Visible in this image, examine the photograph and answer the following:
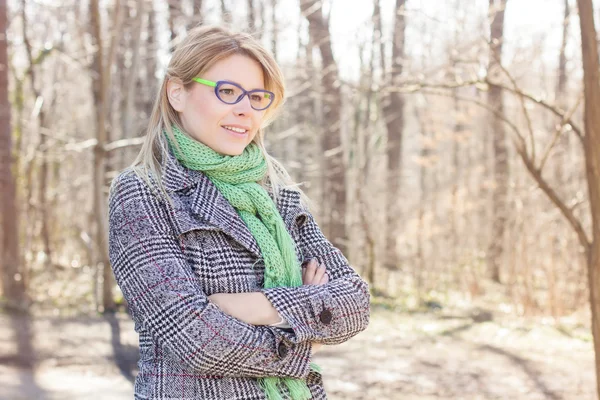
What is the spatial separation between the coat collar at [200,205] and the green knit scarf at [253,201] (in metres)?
0.02

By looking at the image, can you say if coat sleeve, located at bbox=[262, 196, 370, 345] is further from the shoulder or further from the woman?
the shoulder

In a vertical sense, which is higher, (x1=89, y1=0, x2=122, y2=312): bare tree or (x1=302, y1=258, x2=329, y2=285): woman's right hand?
(x1=89, y1=0, x2=122, y2=312): bare tree

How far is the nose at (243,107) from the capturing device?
2.00m

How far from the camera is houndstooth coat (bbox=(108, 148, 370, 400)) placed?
5.85 ft

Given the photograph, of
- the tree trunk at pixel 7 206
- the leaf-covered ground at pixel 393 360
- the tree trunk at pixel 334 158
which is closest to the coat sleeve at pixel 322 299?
the leaf-covered ground at pixel 393 360

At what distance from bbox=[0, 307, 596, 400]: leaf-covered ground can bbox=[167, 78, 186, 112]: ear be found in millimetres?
3799

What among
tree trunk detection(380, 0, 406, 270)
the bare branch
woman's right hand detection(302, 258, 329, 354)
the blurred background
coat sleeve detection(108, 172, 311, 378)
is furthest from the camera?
tree trunk detection(380, 0, 406, 270)

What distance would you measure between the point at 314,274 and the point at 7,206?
9.21 meters

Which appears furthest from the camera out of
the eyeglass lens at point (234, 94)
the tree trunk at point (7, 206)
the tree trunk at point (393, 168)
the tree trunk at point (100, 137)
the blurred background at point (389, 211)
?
the tree trunk at point (393, 168)

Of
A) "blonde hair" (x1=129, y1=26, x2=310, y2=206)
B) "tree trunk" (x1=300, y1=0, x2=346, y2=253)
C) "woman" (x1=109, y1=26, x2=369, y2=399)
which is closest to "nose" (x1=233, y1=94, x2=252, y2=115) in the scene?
"woman" (x1=109, y1=26, x2=369, y2=399)

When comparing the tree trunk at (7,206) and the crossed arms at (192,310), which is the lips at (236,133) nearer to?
the crossed arms at (192,310)

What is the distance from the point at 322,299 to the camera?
198 centimetres

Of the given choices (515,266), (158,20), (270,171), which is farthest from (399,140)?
(270,171)

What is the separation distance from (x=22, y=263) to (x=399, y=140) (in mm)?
9037
